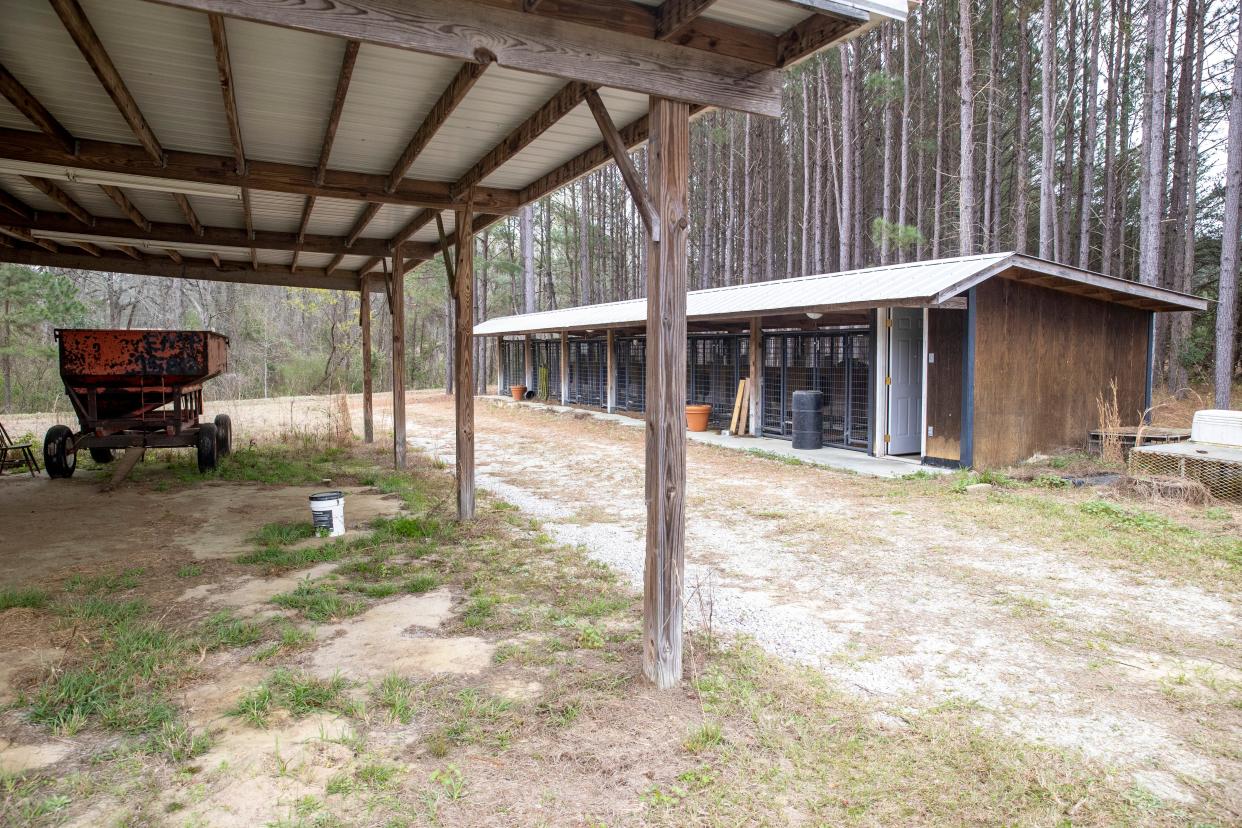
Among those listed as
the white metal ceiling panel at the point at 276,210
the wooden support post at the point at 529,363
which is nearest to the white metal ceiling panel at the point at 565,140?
the white metal ceiling panel at the point at 276,210

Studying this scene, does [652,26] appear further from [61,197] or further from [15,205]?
[15,205]

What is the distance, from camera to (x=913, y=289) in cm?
941

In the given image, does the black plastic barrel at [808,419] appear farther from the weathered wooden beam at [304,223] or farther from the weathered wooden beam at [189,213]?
the weathered wooden beam at [189,213]

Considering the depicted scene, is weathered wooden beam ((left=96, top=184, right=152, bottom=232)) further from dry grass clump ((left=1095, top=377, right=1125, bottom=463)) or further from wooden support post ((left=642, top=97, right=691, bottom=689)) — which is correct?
dry grass clump ((left=1095, top=377, right=1125, bottom=463))

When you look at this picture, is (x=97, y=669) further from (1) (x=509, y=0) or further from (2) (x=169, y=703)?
(1) (x=509, y=0)

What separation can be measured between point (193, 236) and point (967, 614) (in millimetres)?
9154

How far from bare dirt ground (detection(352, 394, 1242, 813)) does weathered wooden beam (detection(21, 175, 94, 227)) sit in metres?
5.35

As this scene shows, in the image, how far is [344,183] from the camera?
20.1 feet

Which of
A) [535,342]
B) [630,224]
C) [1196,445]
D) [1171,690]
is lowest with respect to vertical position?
[1171,690]

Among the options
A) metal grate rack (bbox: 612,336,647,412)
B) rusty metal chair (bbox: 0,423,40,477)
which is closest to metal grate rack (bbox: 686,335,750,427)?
metal grate rack (bbox: 612,336,647,412)

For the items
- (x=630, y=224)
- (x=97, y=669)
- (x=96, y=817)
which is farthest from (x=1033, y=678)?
(x=630, y=224)

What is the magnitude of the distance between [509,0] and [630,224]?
3511 cm

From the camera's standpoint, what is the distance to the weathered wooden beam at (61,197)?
6279 millimetres

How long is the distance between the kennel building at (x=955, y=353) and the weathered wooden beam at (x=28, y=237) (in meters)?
9.80
